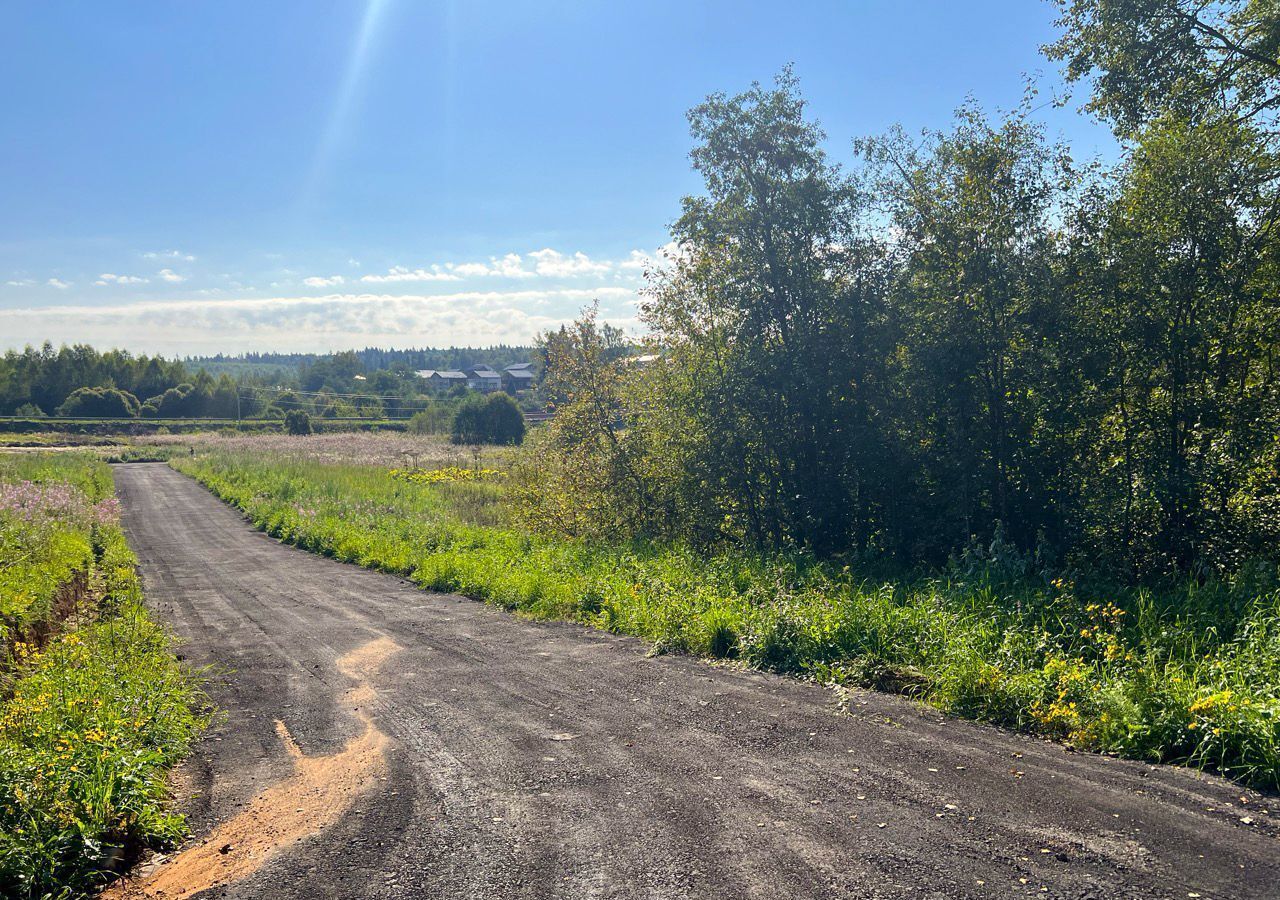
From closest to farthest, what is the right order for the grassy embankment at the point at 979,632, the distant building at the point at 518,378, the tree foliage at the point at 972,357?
the grassy embankment at the point at 979,632 < the tree foliage at the point at 972,357 < the distant building at the point at 518,378

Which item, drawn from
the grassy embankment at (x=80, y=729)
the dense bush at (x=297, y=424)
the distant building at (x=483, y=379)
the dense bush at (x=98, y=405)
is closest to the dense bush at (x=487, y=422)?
the dense bush at (x=297, y=424)

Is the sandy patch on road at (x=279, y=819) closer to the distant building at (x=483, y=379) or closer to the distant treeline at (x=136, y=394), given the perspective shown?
the distant treeline at (x=136, y=394)

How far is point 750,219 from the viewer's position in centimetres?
1164

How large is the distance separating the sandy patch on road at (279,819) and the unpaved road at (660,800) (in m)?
0.02

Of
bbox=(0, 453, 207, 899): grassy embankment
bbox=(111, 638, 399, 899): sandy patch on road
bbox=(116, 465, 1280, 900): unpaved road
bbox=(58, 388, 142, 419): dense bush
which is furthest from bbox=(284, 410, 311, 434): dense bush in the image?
bbox=(111, 638, 399, 899): sandy patch on road

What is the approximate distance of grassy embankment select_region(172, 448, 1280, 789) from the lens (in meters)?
4.60

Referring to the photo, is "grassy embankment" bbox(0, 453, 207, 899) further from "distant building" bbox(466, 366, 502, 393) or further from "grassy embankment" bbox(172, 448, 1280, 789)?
"distant building" bbox(466, 366, 502, 393)

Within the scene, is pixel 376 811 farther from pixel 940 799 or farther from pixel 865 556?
pixel 865 556

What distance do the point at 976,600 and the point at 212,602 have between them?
34.3 ft

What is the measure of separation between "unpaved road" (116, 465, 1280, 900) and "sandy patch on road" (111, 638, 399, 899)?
0.02m

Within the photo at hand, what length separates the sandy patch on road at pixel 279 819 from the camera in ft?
12.1

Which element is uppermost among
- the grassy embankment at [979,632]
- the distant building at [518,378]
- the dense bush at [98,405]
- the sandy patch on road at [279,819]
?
the distant building at [518,378]

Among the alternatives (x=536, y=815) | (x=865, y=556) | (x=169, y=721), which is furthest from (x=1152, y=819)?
(x=865, y=556)

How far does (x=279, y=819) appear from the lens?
4.27m
